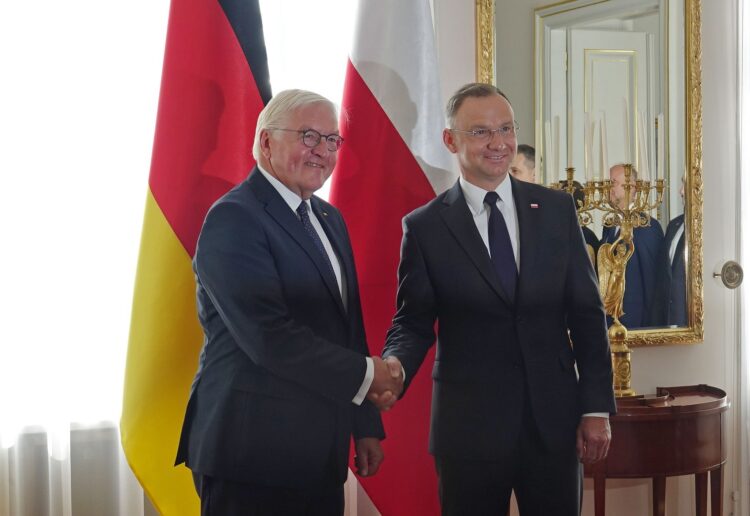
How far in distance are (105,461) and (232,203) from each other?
3.73 feet

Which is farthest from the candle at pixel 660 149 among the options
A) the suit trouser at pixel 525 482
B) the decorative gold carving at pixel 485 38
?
the suit trouser at pixel 525 482

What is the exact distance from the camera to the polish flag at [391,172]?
7.07 feet

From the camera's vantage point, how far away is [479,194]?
175cm

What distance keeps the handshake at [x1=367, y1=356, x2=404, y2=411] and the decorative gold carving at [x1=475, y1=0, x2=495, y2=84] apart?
131 cm

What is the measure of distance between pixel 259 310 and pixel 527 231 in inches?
24.2

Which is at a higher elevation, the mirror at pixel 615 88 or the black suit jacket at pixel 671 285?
the mirror at pixel 615 88

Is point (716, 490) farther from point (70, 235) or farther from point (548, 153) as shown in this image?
point (70, 235)

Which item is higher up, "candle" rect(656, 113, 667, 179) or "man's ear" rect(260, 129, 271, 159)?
"candle" rect(656, 113, 667, 179)

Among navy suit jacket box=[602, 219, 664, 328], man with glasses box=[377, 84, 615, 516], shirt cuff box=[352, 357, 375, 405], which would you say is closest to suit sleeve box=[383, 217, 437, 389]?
man with glasses box=[377, 84, 615, 516]

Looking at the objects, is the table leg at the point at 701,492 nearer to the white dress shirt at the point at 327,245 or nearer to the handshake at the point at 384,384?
the handshake at the point at 384,384

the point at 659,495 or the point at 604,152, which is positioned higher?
→ the point at 604,152

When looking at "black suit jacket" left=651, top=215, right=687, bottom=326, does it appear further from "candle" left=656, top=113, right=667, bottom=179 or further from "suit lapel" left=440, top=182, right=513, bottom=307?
"suit lapel" left=440, top=182, right=513, bottom=307

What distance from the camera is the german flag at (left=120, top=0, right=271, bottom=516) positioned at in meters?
1.86

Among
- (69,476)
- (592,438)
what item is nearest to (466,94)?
(592,438)
